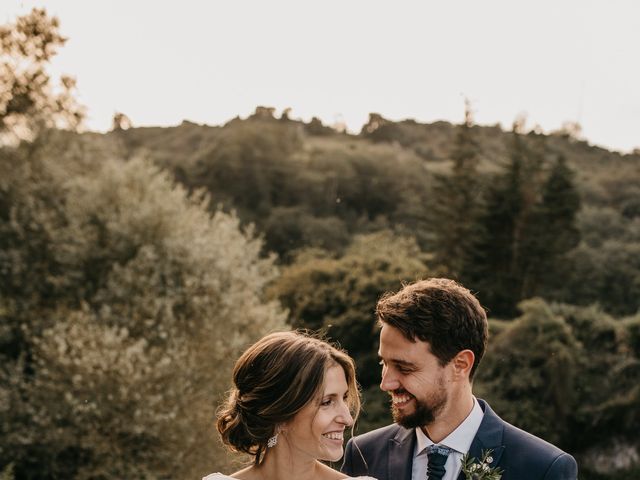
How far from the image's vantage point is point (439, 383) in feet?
10.1

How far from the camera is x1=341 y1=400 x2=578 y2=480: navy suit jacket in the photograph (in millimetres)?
2934

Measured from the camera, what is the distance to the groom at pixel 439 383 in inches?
121

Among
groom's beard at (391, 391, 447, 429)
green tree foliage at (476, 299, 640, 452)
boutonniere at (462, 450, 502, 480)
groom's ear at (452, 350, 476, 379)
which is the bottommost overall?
green tree foliage at (476, 299, 640, 452)

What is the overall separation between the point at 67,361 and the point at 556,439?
11.4 metres

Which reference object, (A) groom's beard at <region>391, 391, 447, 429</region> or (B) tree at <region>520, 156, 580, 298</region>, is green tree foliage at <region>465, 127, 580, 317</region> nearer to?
(B) tree at <region>520, 156, 580, 298</region>

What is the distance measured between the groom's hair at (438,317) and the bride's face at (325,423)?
0.35 m

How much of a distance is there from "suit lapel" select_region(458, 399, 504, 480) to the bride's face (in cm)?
53

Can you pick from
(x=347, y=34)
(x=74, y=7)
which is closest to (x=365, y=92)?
(x=347, y=34)

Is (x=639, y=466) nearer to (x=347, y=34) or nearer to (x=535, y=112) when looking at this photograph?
(x=535, y=112)

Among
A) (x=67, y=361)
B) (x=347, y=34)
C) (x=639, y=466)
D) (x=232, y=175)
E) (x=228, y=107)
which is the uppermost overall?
A: (x=347, y=34)

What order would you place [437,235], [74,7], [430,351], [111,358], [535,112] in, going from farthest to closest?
1. [535,112]
2. [437,235]
3. [74,7]
4. [111,358]
5. [430,351]

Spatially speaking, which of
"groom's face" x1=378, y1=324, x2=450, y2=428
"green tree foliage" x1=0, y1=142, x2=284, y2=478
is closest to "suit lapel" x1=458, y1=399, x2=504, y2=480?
"groom's face" x1=378, y1=324, x2=450, y2=428

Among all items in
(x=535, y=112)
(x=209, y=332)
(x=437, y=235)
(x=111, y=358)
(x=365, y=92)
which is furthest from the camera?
(x=365, y=92)

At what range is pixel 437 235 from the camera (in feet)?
88.0
